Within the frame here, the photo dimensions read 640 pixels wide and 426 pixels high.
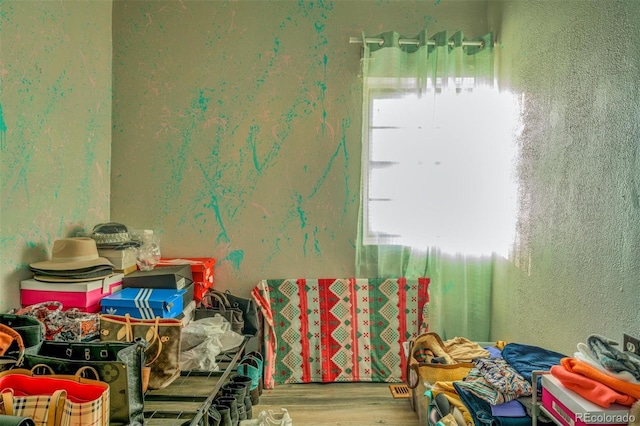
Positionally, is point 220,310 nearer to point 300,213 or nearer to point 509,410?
point 300,213

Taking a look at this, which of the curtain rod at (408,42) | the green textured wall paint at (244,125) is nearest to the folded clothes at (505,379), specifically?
the green textured wall paint at (244,125)

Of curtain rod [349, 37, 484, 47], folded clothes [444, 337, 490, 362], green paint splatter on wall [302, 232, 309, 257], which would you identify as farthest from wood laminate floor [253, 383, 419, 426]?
curtain rod [349, 37, 484, 47]

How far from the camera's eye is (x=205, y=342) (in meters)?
2.14

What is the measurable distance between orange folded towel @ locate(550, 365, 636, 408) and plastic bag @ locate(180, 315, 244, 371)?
1.37m

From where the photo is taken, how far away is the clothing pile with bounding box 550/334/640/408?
4.16 feet

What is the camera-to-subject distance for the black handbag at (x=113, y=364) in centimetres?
140

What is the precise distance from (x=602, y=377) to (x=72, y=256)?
2060 mm

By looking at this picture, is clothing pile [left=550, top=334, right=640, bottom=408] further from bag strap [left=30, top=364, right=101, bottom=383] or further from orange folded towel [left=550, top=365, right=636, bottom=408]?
bag strap [left=30, top=364, right=101, bottom=383]

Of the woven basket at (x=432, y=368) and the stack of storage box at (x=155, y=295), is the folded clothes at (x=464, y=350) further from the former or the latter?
the stack of storage box at (x=155, y=295)

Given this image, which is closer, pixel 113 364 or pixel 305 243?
pixel 113 364

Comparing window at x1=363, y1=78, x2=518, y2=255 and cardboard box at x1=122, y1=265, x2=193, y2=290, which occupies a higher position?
window at x1=363, y1=78, x2=518, y2=255

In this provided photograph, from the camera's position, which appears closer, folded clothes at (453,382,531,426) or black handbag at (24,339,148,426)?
black handbag at (24,339,148,426)

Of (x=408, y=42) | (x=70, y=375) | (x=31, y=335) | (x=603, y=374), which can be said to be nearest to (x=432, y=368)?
(x=603, y=374)

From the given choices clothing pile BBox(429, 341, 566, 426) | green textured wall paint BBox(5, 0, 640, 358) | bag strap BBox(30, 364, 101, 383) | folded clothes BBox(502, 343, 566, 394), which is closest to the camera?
bag strap BBox(30, 364, 101, 383)
